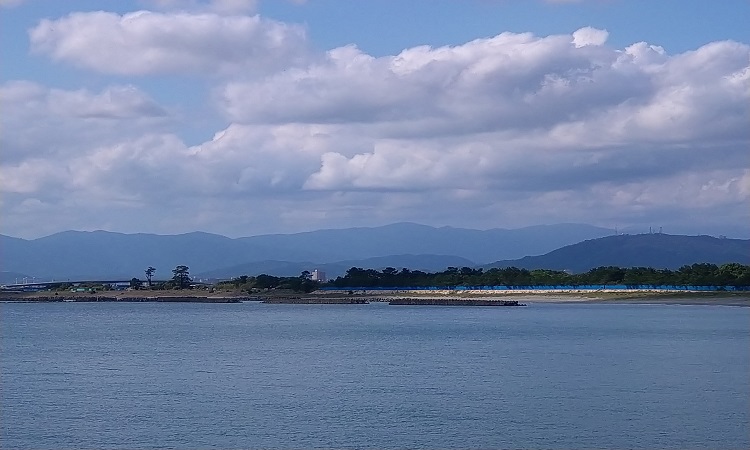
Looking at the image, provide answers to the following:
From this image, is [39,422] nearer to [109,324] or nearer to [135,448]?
[135,448]

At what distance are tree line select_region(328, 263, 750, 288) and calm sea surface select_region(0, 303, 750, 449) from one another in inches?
2068

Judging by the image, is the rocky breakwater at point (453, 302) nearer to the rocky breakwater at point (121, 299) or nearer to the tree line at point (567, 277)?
the tree line at point (567, 277)

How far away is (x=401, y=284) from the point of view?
155500 millimetres

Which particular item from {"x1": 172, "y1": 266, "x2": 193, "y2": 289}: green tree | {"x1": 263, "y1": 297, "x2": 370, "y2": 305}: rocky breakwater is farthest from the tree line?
{"x1": 172, "y1": 266, "x2": 193, "y2": 289}: green tree

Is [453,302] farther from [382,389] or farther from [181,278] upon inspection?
[382,389]

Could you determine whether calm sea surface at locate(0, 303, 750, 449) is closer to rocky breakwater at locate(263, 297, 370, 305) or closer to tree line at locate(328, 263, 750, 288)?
tree line at locate(328, 263, 750, 288)

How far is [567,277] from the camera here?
5610 inches

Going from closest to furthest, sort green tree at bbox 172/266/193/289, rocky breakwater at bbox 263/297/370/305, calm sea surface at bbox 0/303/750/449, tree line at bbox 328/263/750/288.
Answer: calm sea surface at bbox 0/303/750/449 → tree line at bbox 328/263/750/288 → rocky breakwater at bbox 263/297/370/305 → green tree at bbox 172/266/193/289

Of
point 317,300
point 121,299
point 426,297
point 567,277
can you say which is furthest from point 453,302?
point 121,299

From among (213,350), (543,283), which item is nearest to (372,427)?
(213,350)

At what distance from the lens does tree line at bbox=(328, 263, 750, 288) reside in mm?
118188

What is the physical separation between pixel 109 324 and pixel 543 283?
2934 inches

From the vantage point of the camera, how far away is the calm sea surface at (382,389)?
2727 centimetres

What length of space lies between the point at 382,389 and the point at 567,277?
109436 mm
